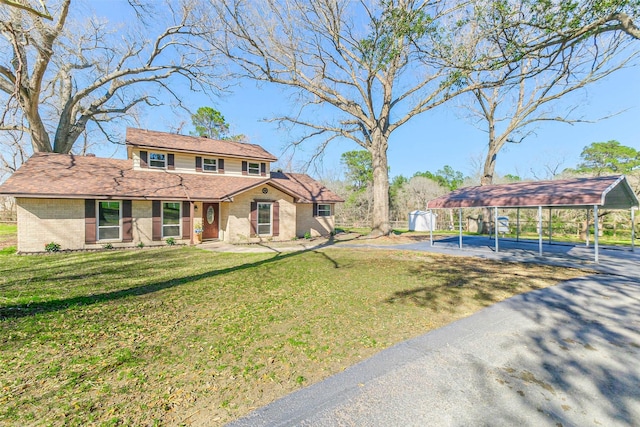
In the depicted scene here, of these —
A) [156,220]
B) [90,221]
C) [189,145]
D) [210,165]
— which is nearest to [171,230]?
[156,220]

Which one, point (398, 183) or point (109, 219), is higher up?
point (398, 183)

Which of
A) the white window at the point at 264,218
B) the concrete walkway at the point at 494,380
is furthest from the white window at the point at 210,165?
the concrete walkway at the point at 494,380

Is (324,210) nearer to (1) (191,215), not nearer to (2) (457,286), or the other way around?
(1) (191,215)

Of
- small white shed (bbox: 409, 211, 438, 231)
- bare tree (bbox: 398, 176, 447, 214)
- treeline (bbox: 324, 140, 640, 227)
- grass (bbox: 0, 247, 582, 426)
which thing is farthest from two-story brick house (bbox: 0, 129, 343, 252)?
bare tree (bbox: 398, 176, 447, 214)

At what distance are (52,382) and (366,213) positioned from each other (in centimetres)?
3372

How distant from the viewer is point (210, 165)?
17359mm

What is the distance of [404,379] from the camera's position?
290cm

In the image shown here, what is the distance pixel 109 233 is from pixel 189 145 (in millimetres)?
7142

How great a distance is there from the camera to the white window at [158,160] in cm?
1570

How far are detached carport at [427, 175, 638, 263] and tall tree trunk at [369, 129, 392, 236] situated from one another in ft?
9.94

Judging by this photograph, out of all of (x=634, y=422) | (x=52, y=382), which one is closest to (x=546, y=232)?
(x=634, y=422)

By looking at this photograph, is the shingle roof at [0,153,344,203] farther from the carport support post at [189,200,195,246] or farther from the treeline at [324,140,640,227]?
the treeline at [324,140,640,227]

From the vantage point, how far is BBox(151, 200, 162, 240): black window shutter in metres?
13.6

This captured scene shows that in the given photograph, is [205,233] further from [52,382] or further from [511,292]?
[511,292]
